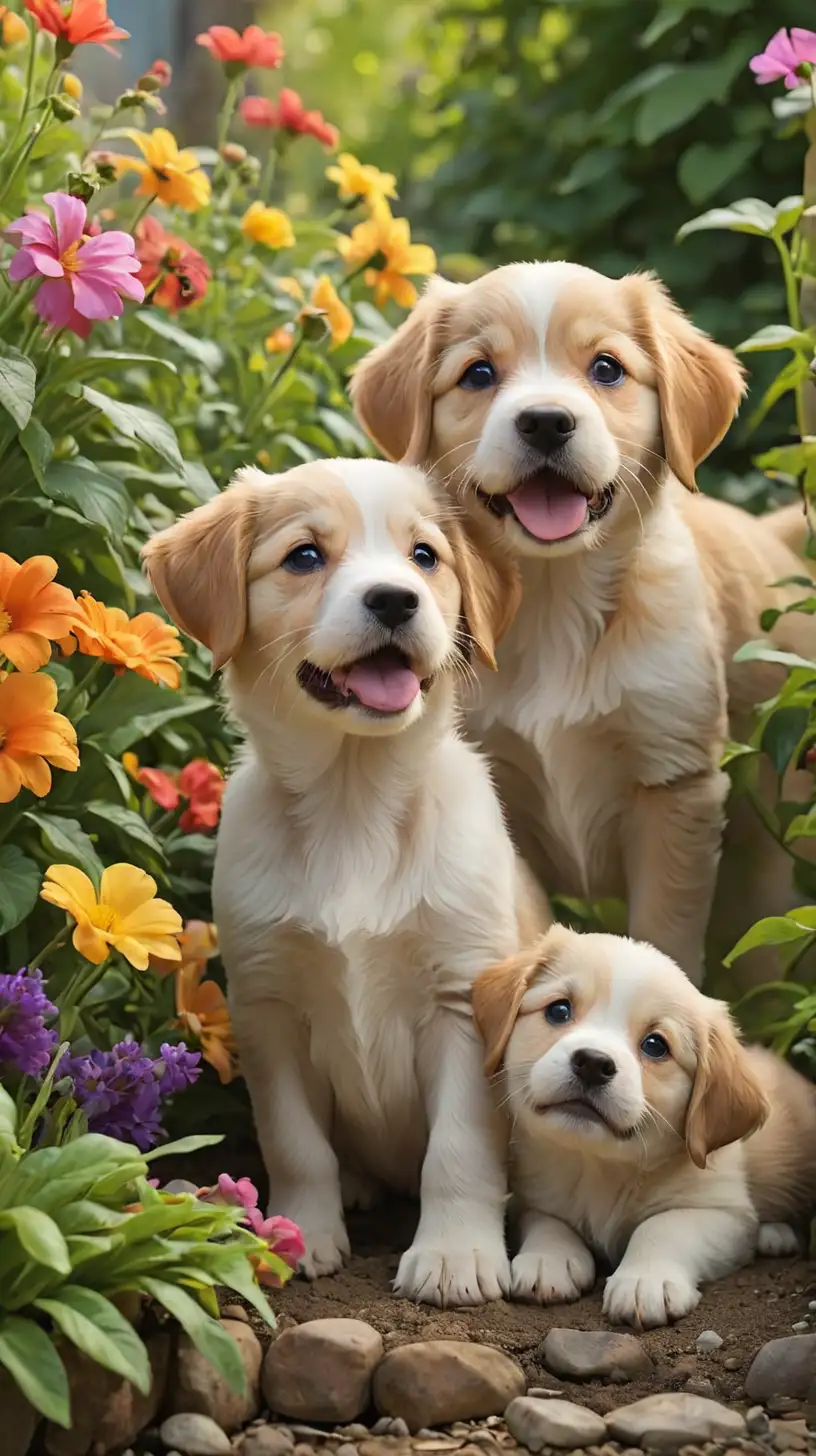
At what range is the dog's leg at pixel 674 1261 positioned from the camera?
9.66ft

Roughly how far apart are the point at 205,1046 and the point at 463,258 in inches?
156

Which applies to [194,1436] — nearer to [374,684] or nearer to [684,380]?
[374,684]

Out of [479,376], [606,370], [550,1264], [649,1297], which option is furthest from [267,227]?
[649,1297]

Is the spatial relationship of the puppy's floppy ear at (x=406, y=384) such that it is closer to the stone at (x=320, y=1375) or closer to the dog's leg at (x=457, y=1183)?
the dog's leg at (x=457, y=1183)

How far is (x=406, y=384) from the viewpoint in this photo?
11.7 ft

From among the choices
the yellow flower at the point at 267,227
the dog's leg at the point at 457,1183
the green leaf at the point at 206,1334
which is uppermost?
the yellow flower at the point at 267,227

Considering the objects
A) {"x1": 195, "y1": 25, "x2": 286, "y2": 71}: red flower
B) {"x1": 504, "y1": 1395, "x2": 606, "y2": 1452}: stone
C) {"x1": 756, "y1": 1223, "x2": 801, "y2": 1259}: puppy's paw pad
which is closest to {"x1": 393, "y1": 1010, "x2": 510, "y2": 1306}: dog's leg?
{"x1": 504, "y1": 1395, "x2": 606, "y2": 1452}: stone

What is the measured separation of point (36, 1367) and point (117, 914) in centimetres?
77

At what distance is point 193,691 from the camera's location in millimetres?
3910

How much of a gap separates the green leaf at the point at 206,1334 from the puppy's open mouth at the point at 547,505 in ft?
5.03

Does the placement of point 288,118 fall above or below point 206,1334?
above

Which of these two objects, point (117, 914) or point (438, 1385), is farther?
point (117, 914)

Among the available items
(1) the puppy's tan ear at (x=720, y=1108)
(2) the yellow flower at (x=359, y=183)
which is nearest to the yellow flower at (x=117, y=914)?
(1) the puppy's tan ear at (x=720, y=1108)

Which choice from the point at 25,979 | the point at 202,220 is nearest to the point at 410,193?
the point at 202,220
